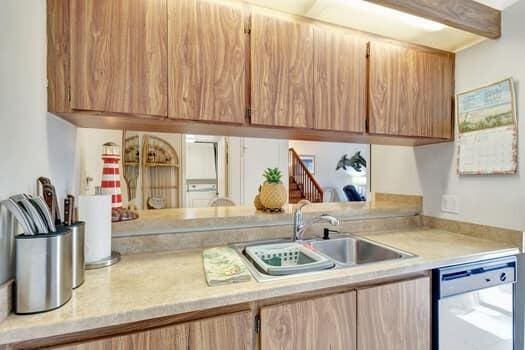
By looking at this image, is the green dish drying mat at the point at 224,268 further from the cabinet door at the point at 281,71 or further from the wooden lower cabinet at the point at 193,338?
the cabinet door at the point at 281,71

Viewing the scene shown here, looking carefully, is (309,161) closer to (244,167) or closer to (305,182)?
(305,182)

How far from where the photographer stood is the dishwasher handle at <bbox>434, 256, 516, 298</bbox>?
1173mm

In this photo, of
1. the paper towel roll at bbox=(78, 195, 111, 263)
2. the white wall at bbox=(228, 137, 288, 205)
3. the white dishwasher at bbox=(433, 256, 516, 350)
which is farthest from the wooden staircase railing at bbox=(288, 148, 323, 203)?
the paper towel roll at bbox=(78, 195, 111, 263)

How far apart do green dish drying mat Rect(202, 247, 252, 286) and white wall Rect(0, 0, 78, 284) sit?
583 millimetres

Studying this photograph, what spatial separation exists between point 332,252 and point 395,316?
487 millimetres

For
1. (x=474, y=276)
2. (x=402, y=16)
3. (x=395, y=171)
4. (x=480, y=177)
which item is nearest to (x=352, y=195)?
(x=395, y=171)

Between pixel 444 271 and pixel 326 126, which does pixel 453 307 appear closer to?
pixel 444 271

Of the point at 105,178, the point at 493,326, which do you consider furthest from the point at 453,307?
the point at 105,178

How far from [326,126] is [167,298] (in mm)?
1082

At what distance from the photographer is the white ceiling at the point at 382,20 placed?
126cm

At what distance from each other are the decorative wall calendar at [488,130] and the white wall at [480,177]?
1.5 inches

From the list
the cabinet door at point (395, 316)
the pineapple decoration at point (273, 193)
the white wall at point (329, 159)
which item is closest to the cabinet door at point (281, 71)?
the pineapple decoration at point (273, 193)

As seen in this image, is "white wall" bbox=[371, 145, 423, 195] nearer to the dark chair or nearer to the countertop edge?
the countertop edge

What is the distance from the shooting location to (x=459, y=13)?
4.60ft
